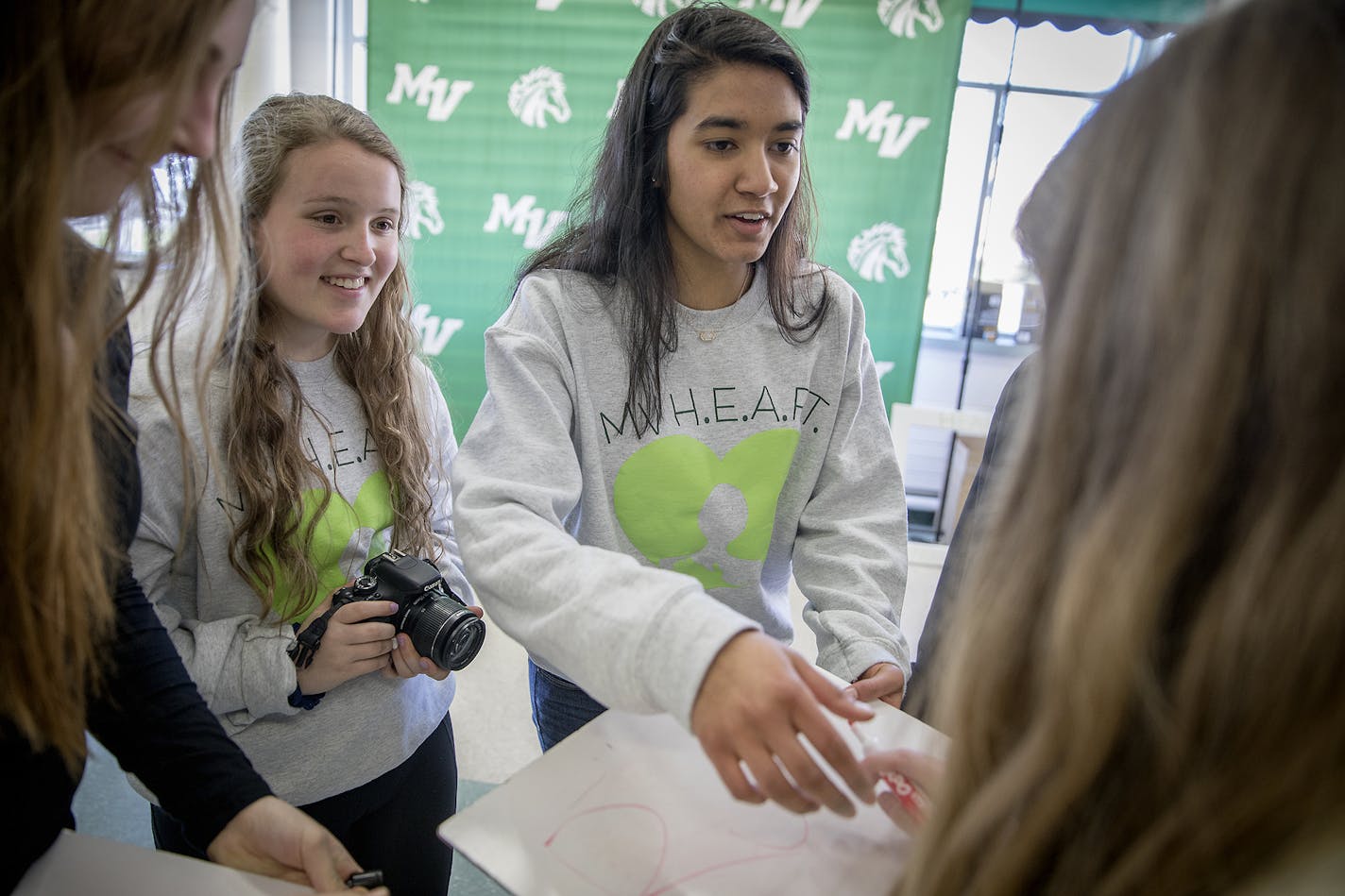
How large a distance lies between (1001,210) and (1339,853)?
3701 mm

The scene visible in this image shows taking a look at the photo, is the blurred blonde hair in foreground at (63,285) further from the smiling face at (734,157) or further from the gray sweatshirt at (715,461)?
the smiling face at (734,157)

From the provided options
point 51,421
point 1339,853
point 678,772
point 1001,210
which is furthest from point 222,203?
point 1001,210

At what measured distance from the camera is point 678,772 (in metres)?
0.70

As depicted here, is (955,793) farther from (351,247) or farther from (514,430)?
(351,247)

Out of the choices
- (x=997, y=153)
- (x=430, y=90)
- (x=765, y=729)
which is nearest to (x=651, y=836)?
(x=765, y=729)

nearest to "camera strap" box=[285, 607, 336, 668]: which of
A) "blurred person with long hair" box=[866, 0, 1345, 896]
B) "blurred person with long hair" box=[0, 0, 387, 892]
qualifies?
"blurred person with long hair" box=[0, 0, 387, 892]

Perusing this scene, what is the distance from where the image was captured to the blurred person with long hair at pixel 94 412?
1.57 feet

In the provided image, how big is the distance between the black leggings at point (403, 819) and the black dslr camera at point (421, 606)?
236 millimetres

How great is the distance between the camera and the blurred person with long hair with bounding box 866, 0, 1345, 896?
0.35 meters

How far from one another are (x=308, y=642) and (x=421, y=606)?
134mm

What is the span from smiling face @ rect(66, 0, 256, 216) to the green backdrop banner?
2491 millimetres

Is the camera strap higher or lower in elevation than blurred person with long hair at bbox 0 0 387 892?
lower

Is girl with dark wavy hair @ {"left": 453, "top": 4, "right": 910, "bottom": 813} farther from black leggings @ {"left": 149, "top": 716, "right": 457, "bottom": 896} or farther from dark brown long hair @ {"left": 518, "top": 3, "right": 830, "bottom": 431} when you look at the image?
black leggings @ {"left": 149, "top": 716, "right": 457, "bottom": 896}

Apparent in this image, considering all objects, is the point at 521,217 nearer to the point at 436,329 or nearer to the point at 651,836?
the point at 436,329
